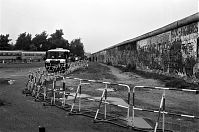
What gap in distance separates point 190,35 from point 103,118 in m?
11.8

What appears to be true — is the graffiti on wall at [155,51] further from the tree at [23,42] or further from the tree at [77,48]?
the tree at [23,42]

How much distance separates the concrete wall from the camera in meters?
17.2

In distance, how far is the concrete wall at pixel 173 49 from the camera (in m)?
17.2

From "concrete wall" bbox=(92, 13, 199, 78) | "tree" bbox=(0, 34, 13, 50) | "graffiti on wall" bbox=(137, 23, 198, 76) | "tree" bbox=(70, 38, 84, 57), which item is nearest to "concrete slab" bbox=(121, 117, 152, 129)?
"concrete wall" bbox=(92, 13, 199, 78)

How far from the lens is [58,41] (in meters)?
107

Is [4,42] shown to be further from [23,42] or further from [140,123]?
[140,123]

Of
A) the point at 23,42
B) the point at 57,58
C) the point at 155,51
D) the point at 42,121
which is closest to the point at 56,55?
the point at 57,58

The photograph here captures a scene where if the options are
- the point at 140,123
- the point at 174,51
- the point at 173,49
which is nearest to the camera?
the point at 140,123

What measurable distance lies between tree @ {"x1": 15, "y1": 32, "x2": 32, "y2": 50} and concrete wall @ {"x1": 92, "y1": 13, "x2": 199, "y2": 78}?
87934 mm

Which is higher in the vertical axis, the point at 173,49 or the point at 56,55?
the point at 173,49

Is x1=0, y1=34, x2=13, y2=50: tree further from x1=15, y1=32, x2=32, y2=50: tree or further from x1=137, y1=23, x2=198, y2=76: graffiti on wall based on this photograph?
x1=137, y1=23, x2=198, y2=76: graffiti on wall

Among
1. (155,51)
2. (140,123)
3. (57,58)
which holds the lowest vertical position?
(140,123)

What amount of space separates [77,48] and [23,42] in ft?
77.8

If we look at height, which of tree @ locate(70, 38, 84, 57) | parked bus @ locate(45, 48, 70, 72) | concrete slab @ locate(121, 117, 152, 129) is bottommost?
concrete slab @ locate(121, 117, 152, 129)
